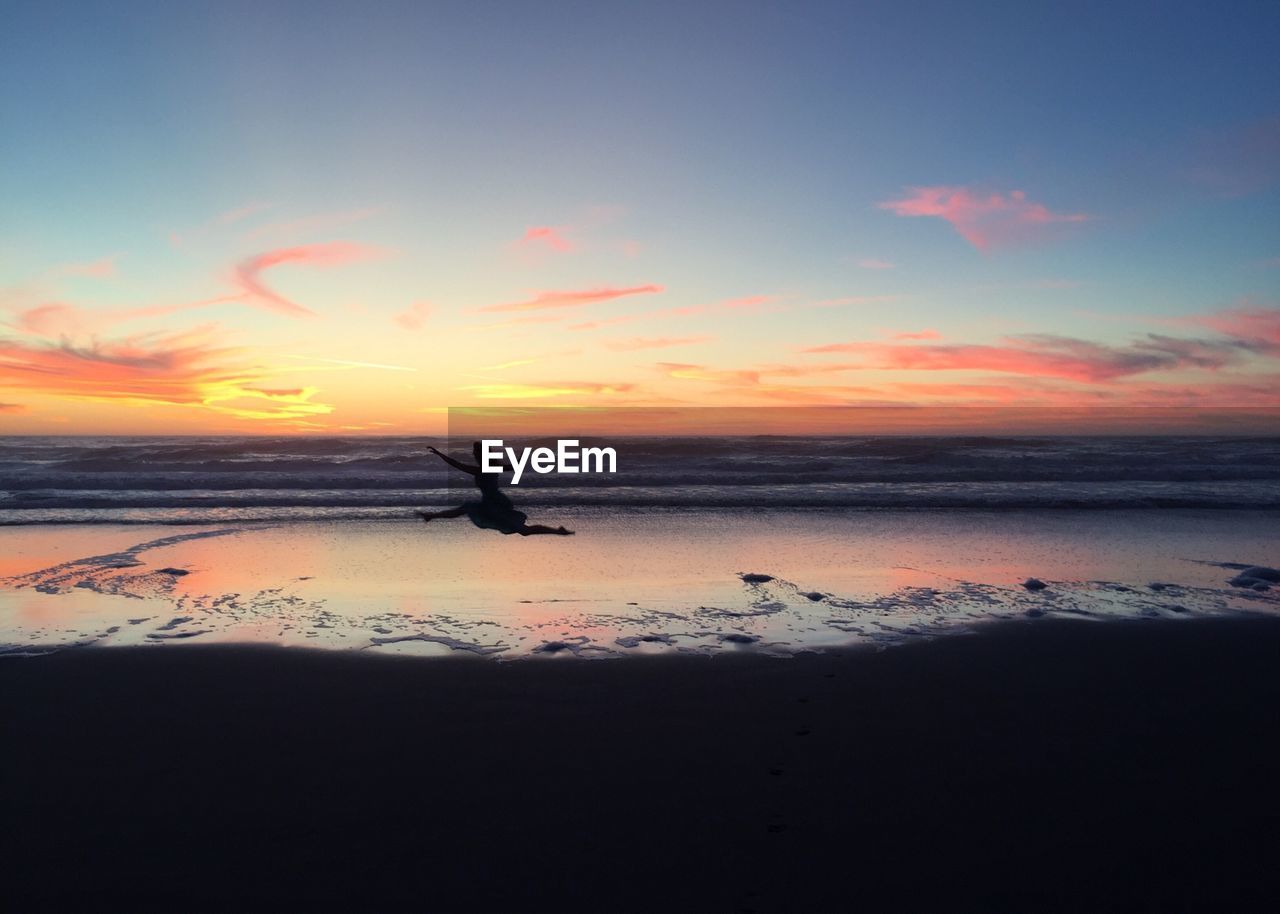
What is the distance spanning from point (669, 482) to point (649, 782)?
19.6 metres

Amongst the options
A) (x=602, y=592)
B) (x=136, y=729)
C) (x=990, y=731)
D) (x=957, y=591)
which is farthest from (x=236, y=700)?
(x=957, y=591)

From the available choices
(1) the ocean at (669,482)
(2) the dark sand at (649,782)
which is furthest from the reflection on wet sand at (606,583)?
(1) the ocean at (669,482)

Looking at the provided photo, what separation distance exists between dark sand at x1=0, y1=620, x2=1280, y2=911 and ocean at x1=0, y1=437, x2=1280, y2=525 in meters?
11.7

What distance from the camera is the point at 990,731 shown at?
17.0ft

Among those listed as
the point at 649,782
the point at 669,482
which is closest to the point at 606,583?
the point at 649,782

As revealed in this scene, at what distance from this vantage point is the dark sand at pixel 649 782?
3.61m

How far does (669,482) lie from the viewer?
78.9 ft

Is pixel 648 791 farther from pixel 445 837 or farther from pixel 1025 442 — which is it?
pixel 1025 442

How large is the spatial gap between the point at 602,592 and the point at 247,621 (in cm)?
406

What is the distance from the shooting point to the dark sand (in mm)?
3609

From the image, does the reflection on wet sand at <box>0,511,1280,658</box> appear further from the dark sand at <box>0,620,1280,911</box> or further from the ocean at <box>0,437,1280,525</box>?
the ocean at <box>0,437,1280,525</box>

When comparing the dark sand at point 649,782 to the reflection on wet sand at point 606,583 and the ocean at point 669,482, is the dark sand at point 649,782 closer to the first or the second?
the reflection on wet sand at point 606,583

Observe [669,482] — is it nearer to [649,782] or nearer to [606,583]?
[606,583]

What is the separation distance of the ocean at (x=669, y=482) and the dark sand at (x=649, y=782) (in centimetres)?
1168
